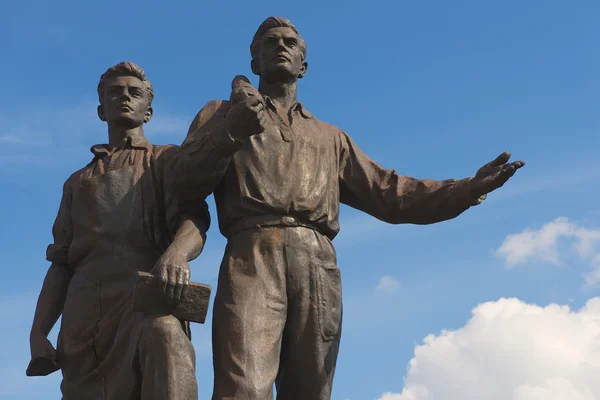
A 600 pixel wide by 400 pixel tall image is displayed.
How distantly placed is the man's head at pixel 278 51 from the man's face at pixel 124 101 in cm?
105

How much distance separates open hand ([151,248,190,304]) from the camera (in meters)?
9.25

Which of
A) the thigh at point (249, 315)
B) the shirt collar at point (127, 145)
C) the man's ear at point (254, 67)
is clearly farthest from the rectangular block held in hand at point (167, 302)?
the man's ear at point (254, 67)

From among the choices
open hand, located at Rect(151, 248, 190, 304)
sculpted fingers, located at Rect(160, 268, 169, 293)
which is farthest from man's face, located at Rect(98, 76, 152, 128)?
sculpted fingers, located at Rect(160, 268, 169, 293)

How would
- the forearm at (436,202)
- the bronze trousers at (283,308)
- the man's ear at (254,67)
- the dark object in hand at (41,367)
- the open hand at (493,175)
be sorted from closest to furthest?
1. the bronze trousers at (283,308)
2. the dark object in hand at (41,367)
3. the open hand at (493,175)
4. the forearm at (436,202)
5. the man's ear at (254,67)

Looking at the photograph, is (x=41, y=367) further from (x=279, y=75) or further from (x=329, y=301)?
(x=279, y=75)

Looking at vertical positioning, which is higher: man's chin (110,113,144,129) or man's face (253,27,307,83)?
man's face (253,27,307,83)

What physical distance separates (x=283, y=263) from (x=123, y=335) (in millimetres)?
1360

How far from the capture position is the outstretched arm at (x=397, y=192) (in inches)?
415

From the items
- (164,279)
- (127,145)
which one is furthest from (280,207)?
(127,145)

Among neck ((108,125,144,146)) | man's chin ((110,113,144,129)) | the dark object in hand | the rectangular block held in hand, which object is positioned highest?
man's chin ((110,113,144,129))

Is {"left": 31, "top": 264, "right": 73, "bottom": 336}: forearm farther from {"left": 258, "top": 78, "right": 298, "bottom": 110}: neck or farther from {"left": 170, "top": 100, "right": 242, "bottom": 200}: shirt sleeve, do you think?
{"left": 258, "top": 78, "right": 298, "bottom": 110}: neck

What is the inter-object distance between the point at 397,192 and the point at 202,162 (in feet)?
5.94

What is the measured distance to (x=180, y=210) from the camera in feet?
33.4

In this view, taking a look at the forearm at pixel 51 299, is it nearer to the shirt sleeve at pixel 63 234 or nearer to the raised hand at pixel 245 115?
the shirt sleeve at pixel 63 234
